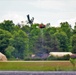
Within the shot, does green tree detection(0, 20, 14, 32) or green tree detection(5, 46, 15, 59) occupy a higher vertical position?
green tree detection(0, 20, 14, 32)

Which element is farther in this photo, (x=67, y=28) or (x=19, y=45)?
(x=67, y=28)

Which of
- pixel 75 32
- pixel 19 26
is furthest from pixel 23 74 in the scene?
pixel 19 26

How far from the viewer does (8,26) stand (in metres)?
40.2

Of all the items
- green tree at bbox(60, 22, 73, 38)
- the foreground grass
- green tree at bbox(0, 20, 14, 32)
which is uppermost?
green tree at bbox(0, 20, 14, 32)

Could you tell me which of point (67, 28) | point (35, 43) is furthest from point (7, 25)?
point (67, 28)

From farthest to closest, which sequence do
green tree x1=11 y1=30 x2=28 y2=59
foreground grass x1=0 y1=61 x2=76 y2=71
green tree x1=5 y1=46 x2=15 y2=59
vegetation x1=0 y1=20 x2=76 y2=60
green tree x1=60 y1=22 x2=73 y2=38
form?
green tree x1=60 y1=22 x2=73 y2=38 → green tree x1=11 y1=30 x2=28 y2=59 → vegetation x1=0 y1=20 x2=76 y2=60 → green tree x1=5 y1=46 x2=15 y2=59 → foreground grass x1=0 y1=61 x2=76 y2=71

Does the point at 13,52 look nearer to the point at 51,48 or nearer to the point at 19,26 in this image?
the point at 51,48

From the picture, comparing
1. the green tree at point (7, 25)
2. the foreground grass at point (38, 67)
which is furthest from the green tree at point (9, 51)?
the foreground grass at point (38, 67)

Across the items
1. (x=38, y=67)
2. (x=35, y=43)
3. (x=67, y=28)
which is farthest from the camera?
(x=67, y=28)

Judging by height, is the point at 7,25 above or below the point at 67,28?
above

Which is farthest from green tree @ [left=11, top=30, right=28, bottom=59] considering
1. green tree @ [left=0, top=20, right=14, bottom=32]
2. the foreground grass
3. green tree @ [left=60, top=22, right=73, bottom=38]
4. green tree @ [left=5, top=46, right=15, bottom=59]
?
the foreground grass

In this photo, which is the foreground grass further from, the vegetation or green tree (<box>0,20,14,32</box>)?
green tree (<box>0,20,14,32</box>)

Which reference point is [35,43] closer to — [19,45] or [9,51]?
[19,45]

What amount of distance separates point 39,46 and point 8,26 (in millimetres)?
6400
